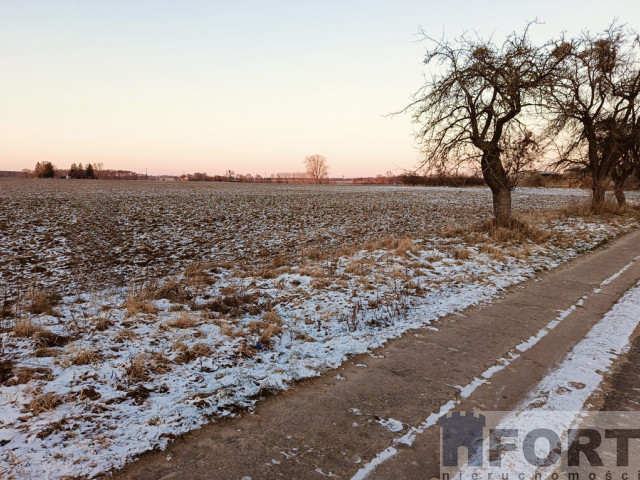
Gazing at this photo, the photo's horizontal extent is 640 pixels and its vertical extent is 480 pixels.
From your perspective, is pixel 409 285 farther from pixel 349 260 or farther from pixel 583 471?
pixel 583 471

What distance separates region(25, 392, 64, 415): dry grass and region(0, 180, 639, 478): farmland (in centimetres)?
1

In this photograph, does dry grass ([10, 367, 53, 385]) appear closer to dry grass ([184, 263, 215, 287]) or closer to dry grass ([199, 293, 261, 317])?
dry grass ([199, 293, 261, 317])

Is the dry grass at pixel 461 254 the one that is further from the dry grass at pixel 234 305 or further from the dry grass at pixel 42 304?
the dry grass at pixel 42 304

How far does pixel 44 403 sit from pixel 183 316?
2319mm

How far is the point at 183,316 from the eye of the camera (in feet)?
18.6

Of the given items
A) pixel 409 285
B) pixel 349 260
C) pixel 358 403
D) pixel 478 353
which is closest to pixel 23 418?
pixel 358 403

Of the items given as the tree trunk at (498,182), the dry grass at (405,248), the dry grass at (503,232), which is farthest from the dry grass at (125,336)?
the tree trunk at (498,182)

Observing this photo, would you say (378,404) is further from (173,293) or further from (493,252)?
(493,252)

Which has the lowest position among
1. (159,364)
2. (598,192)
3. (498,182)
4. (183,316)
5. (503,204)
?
(159,364)

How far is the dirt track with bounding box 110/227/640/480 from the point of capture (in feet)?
9.39

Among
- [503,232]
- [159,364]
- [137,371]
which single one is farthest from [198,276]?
[503,232]

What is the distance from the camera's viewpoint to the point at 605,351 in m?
4.72

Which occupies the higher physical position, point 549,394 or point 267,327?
point 267,327

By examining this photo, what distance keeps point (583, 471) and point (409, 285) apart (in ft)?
16.2
